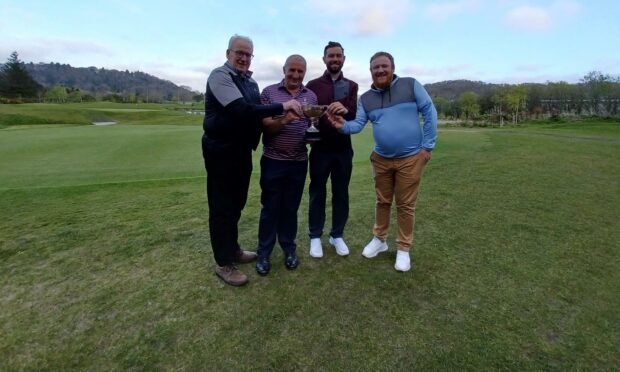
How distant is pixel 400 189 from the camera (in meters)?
3.46

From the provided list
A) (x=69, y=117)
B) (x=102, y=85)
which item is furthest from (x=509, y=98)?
(x=102, y=85)

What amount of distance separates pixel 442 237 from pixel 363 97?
1.87 metres

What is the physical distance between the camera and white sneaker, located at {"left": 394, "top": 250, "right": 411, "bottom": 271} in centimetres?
331

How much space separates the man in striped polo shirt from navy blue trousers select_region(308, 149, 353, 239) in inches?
8.7

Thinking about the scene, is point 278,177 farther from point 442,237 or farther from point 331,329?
point 442,237

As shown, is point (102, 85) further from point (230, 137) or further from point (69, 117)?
point (230, 137)

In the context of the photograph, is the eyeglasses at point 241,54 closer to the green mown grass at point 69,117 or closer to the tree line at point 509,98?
the green mown grass at point 69,117

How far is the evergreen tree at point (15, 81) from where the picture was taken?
53.6m

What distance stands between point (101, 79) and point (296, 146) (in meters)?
184

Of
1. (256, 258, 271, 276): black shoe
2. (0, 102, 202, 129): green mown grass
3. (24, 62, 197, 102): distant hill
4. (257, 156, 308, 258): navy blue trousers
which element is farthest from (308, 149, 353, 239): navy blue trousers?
(24, 62, 197, 102): distant hill

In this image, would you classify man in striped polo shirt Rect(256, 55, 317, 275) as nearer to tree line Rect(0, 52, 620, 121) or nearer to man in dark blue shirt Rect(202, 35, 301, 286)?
man in dark blue shirt Rect(202, 35, 301, 286)

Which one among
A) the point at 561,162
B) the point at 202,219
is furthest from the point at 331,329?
the point at 561,162

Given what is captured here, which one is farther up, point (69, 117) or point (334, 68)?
point (69, 117)

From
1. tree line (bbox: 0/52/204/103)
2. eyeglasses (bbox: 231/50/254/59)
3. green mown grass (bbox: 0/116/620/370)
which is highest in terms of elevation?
tree line (bbox: 0/52/204/103)
